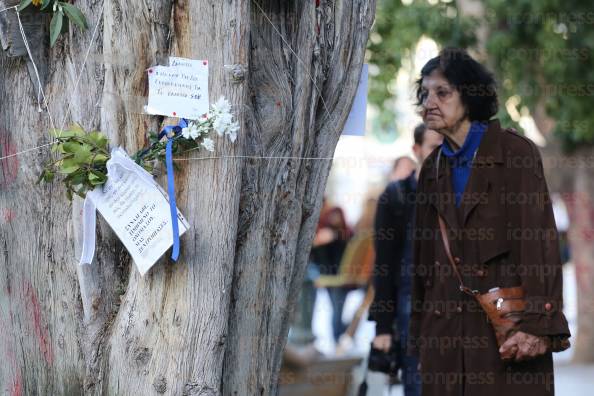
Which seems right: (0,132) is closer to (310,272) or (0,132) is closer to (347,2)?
(347,2)

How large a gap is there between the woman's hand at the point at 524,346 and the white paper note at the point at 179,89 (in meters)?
1.93

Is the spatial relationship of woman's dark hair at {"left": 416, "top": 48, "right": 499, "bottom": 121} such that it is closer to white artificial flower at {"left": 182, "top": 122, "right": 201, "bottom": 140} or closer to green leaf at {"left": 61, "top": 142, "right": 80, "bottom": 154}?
white artificial flower at {"left": 182, "top": 122, "right": 201, "bottom": 140}

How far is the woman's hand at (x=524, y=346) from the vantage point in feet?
13.8

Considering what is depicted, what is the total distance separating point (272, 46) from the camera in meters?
3.36

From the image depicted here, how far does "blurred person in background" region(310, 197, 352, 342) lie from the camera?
36.9 feet

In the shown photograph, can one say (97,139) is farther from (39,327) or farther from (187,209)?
(39,327)

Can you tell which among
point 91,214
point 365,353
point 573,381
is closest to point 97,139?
point 91,214

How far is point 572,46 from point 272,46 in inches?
240

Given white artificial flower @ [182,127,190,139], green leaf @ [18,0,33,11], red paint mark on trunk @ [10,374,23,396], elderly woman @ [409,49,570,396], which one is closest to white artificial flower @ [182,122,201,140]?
white artificial flower @ [182,127,190,139]

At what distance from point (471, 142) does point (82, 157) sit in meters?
2.16

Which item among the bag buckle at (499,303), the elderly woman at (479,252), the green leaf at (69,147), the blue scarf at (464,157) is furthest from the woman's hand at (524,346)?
the green leaf at (69,147)

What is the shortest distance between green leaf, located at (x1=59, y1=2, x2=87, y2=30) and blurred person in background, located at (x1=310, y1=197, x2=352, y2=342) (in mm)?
7946

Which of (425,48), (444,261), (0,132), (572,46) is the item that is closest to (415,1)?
(425,48)

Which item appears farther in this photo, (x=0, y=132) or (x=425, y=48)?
(x=425, y=48)
